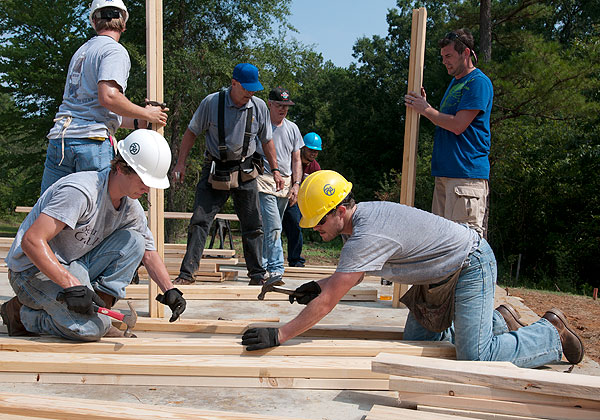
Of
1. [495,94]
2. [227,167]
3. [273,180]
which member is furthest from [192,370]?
[495,94]

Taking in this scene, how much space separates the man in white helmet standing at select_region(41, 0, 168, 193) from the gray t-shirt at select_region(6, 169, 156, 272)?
52cm

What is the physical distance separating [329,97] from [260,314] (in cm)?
2864

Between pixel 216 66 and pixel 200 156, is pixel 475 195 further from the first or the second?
pixel 200 156

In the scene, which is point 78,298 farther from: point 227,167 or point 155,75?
point 227,167

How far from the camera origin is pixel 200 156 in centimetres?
1772

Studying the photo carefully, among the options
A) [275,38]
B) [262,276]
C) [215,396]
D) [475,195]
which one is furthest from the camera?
[275,38]

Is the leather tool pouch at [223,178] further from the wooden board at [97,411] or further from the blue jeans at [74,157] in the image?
the wooden board at [97,411]

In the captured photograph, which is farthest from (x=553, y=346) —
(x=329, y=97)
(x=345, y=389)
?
(x=329, y=97)

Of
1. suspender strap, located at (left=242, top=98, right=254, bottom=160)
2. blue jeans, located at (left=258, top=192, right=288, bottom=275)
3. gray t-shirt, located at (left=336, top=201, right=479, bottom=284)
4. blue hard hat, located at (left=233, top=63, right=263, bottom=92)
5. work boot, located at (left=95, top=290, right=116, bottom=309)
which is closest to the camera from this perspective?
gray t-shirt, located at (left=336, top=201, right=479, bottom=284)

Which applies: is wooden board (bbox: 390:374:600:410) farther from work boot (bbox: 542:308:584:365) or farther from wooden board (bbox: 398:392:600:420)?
work boot (bbox: 542:308:584:365)

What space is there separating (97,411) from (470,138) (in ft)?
10.1

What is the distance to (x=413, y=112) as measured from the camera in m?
4.47

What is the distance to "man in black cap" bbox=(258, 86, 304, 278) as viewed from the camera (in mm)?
5809

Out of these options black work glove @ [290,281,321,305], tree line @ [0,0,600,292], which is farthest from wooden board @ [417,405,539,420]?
tree line @ [0,0,600,292]
